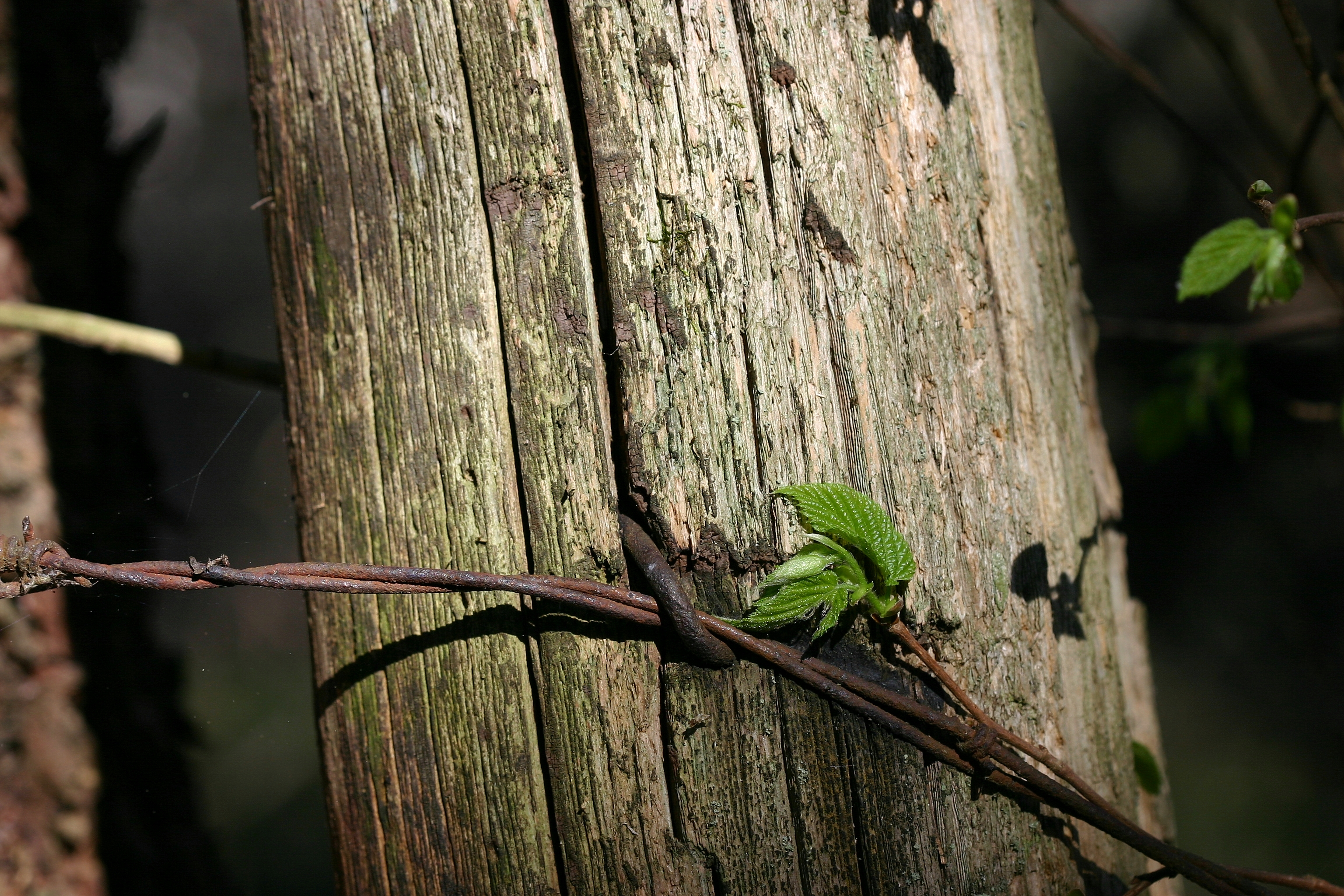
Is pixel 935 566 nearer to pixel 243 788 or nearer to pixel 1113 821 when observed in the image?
pixel 1113 821

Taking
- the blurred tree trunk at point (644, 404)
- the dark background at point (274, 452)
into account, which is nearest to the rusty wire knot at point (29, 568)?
the blurred tree trunk at point (644, 404)

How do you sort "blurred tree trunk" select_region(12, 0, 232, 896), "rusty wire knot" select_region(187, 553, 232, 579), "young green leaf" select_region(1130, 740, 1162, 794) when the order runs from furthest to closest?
"blurred tree trunk" select_region(12, 0, 232, 896) < "young green leaf" select_region(1130, 740, 1162, 794) < "rusty wire knot" select_region(187, 553, 232, 579)

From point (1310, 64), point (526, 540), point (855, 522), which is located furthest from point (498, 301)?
point (1310, 64)

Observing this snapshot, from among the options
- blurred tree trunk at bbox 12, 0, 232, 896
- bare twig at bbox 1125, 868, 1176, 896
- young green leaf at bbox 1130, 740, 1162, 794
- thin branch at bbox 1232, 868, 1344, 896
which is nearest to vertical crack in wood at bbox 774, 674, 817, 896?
bare twig at bbox 1125, 868, 1176, 896

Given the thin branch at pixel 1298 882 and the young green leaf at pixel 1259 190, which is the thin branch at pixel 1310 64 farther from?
the thin branch at pixel 1298 882

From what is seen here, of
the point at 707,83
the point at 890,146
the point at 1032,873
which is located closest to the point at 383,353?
the point at 707,83

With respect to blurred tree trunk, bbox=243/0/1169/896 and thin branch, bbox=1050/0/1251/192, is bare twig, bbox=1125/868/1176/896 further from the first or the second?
thin branch, bbox=1050/0/1251/192

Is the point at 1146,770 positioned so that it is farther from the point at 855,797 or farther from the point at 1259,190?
the point at 1259,190
